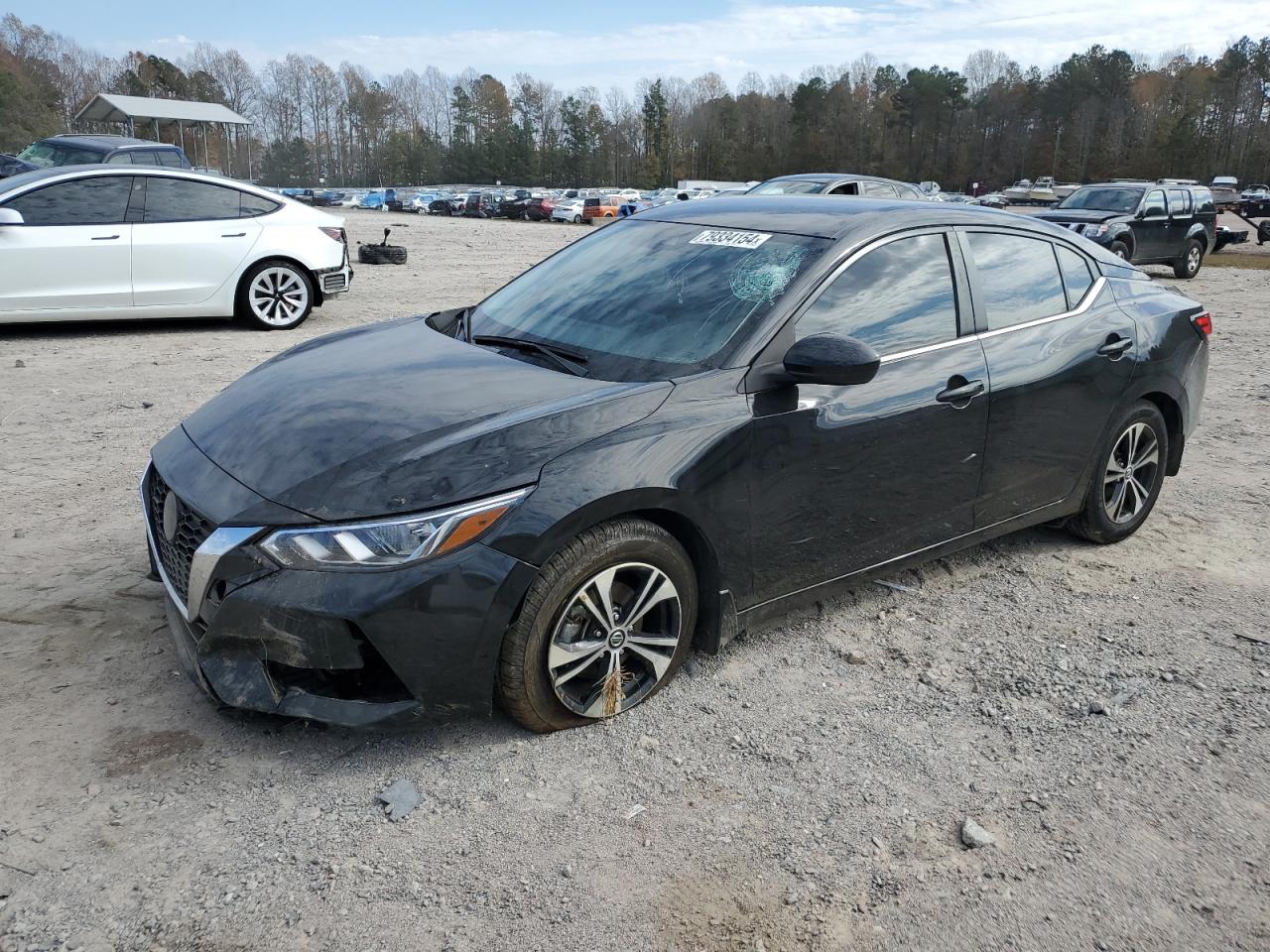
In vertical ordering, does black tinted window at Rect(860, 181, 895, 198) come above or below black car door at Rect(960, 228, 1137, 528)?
above

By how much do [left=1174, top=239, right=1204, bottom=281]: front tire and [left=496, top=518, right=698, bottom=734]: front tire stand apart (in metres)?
19.2

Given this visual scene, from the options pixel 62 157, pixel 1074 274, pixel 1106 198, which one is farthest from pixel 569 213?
pixel 1074 274

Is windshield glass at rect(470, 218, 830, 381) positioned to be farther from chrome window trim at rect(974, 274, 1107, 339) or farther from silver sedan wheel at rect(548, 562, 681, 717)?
chrome window trim at rect(974, 274, 1107, 339)

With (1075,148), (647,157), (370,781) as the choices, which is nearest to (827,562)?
(370,781)

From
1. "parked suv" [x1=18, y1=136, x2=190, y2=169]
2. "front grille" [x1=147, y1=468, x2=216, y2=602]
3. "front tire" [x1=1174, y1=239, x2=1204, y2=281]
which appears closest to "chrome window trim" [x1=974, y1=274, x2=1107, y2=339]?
"front grille" [x1=147, y1=468, x2=216, y2=602]

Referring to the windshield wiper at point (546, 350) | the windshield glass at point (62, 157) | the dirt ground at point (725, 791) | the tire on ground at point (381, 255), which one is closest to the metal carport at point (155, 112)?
the windshield glass at point (62, 157)

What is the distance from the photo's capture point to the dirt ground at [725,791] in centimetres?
246

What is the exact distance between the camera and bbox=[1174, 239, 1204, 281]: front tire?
1897cm

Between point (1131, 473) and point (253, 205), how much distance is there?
8.41m

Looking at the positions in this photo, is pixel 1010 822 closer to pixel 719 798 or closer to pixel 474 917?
pixel 719 798

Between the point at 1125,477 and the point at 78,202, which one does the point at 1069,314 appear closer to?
the point at 1125,477

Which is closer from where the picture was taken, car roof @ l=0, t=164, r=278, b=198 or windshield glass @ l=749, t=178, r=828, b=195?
car roof @ l=0, t=164, r=278, b=198

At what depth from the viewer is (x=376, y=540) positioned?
9.12 ft

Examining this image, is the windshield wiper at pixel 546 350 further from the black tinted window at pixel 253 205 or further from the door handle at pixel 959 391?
the black tinted window at pixel 253 205
